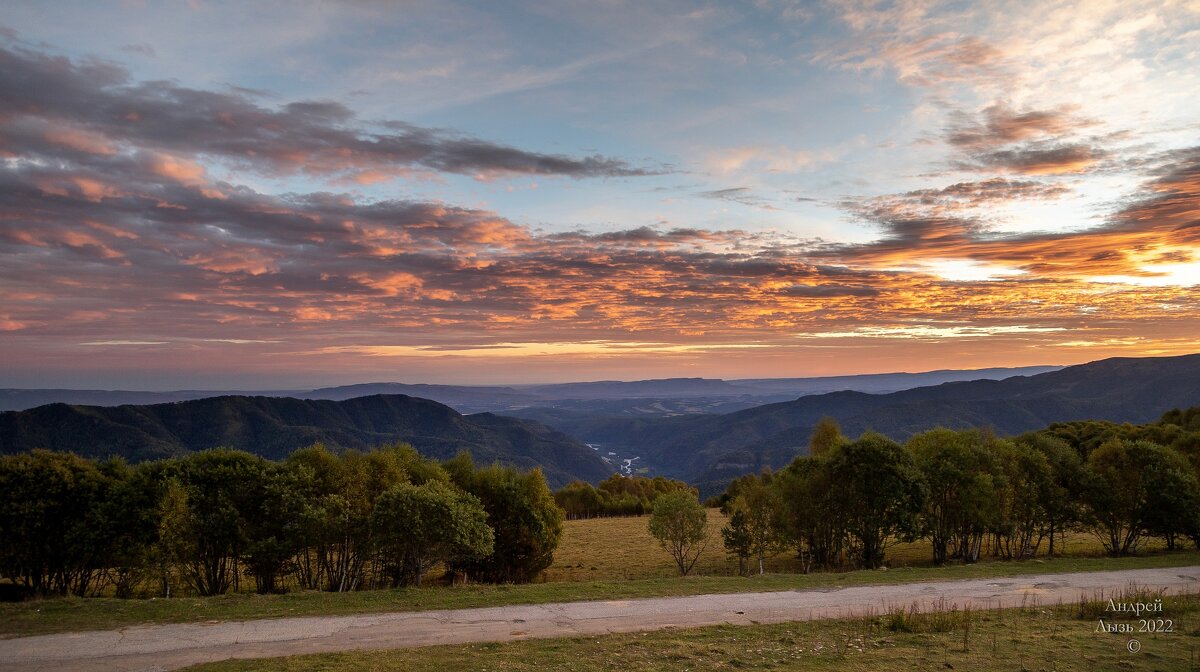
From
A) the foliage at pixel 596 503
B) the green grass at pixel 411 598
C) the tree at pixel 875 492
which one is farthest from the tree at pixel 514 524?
the foliage at pixel 596 503

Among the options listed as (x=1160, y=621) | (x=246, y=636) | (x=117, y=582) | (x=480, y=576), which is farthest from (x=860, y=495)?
(x=117, y=582)

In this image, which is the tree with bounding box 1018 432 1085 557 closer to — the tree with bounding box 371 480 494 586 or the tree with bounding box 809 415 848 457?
the tree with bounding box 809 415 848 457

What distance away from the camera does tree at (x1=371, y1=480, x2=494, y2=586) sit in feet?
103

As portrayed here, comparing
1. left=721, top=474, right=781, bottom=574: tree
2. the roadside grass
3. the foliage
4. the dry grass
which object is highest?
the roadside grass

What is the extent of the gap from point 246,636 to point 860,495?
36.5m

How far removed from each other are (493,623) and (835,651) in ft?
40.2

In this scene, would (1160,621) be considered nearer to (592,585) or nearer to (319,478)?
(592,585)

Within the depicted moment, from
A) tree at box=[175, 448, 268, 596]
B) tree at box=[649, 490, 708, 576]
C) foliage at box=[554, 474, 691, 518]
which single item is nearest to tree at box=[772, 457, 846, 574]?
tree at box=[649, 490, 708, 576]

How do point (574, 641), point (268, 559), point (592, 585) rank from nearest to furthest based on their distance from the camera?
point (574, 641) < point (592, 585) < point (268, 559)

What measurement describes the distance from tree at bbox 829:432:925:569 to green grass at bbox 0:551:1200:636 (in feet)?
17.0

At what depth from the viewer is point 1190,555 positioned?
3694 cm

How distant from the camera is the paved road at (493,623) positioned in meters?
18.6

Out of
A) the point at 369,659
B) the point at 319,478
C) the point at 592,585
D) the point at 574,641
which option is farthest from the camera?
the point at 319,478

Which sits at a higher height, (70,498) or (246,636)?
(70,498)
